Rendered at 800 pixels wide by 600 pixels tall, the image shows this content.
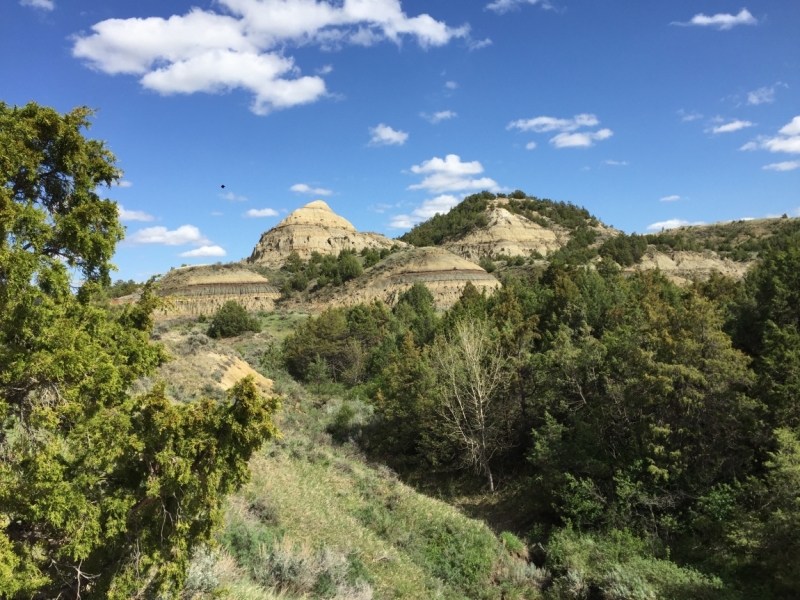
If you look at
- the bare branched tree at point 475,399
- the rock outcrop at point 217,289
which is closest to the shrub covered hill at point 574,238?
the rock outcrop at point 217,289

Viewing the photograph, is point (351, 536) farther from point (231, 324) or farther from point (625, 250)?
point (625, 250)

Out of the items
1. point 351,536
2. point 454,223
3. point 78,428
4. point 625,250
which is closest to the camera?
point 78,428

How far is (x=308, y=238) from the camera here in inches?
3979

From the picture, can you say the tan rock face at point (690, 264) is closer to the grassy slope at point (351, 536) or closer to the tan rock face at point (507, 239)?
the tan rock face at point (507, 239)

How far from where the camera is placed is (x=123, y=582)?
6.06 meters

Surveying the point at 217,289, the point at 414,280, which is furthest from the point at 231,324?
the point at 414,280

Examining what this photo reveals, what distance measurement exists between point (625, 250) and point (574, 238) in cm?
1827

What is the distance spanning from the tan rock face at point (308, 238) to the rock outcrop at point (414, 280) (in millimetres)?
30141

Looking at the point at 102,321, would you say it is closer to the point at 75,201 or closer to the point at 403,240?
the point at 75,201

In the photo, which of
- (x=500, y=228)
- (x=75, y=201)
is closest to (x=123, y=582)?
(x=75, y=201)

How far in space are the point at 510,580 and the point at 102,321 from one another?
13.1 m

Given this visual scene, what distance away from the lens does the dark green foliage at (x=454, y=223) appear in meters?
101

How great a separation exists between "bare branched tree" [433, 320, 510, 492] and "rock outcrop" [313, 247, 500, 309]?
38083 millimetres

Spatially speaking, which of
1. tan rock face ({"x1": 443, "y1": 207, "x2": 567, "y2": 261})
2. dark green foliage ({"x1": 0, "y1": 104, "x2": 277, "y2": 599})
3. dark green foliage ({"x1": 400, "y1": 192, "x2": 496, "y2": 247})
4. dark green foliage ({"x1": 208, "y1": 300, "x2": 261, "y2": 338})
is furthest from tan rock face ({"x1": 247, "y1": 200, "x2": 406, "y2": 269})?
dark green foliage ({"x1": 0, "y1": 104, "x2": 277, "y2": 599})
